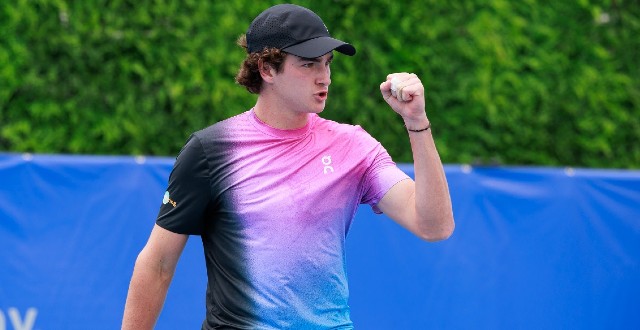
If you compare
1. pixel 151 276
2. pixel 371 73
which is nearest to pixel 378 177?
pixel 151 276

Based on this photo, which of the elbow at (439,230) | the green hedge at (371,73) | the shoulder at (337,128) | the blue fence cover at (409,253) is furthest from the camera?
the green hedge at (371,73)

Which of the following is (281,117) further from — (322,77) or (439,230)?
(439,230)

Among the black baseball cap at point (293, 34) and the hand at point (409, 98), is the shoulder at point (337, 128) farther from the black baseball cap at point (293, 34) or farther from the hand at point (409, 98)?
the hand at point (409, 98)

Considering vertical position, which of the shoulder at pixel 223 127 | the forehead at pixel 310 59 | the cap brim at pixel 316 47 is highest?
the cap brim at pixel 316 47

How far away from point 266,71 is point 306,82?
166 mm

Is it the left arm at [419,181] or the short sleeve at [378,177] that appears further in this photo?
the short sleeve at [378,177]

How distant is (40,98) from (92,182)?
157cm

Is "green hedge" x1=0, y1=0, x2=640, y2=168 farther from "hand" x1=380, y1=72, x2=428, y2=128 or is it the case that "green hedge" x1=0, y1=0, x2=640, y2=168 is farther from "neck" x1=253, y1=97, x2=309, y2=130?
"hand" x1=380, y1=72, x2=428, y2=128

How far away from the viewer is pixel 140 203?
580 centimetres

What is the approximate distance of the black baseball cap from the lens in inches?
134

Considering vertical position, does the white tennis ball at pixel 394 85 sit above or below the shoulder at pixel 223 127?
above

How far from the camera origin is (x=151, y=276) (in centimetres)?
346

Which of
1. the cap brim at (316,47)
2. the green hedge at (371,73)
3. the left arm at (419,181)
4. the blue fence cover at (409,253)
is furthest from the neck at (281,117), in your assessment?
the green hedge at (371,73)

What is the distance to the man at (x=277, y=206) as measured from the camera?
3.40m
